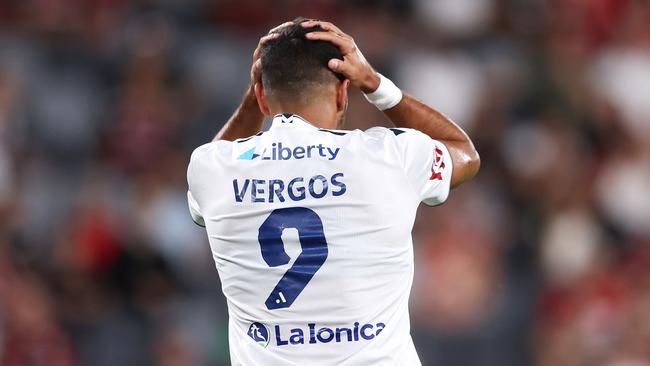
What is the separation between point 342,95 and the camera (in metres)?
4.57

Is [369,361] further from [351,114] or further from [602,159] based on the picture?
[602,159]

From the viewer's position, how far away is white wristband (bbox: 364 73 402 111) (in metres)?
4.79

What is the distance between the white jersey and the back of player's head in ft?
0.40

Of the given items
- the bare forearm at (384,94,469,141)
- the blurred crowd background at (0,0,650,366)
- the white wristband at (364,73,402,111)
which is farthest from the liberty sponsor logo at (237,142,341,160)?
the blurred crowd background at (0,0,650,366)

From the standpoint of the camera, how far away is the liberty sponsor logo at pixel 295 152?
438 cm

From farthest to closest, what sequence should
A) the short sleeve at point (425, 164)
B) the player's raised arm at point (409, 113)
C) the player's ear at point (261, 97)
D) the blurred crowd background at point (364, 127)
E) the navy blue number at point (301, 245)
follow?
the blurred crowd background at point (364, 127) → the player's ear at point (261, 97) → the player's raised arm at point (409, 113) → the short sleeve at point (425, 164) → the navy blue number at point (301, 245)

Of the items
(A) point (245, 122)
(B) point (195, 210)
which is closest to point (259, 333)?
(B) point (195, 210)

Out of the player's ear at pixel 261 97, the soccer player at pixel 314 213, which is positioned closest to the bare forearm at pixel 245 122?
the player's ear at pixel 261 97

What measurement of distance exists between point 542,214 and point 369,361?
22.7 feet

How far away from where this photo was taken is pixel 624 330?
9.55 meters

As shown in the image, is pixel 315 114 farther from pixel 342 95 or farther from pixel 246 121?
pixel 246 121

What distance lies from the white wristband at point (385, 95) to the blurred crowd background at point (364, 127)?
483 cm

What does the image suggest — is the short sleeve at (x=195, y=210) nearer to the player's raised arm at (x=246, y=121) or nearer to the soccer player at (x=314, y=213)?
the soccer player at (x=314, y=213)

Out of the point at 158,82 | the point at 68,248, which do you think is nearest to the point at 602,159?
the point at 158,82
